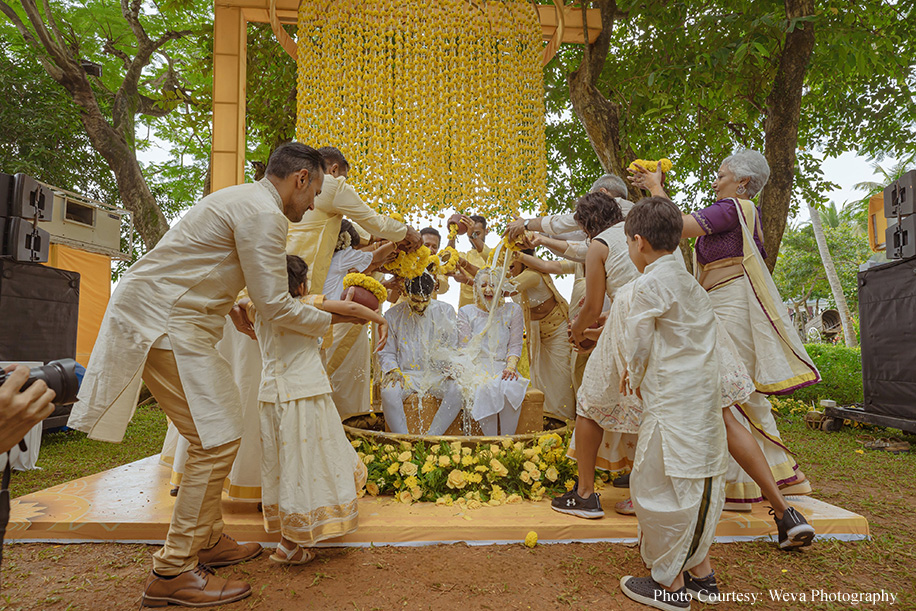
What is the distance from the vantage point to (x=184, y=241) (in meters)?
2.44

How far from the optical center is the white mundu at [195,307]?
235cm

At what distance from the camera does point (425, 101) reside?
524 cm

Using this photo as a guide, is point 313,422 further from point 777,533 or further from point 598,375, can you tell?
point 777,533

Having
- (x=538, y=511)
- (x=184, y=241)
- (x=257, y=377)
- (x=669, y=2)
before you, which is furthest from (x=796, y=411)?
(x=184, y=241)

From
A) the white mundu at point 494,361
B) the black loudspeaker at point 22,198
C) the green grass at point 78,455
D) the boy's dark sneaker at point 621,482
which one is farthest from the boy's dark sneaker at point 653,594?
the black loudspeaker at point 22,198

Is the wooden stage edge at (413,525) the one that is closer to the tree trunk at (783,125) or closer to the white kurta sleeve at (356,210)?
the white kurta sleeve at (356,210)

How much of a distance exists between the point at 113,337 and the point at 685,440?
2328mm

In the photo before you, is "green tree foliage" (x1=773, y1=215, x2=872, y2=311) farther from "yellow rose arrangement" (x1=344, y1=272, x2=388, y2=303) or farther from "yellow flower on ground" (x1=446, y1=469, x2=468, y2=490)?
"yellow rose arrangement" (x1=344, y1=272, x2=388, y2=303)

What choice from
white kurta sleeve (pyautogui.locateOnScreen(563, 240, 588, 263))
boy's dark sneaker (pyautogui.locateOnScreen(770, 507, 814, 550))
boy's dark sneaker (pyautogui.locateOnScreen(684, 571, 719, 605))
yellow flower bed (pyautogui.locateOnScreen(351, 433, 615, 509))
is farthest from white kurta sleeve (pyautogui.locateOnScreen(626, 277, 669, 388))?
white kurta sleeve (pyautogui.locateOnScreen(563, 240, 588, 263))

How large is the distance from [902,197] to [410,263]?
5059 millimetres

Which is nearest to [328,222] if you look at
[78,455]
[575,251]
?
[575,251]

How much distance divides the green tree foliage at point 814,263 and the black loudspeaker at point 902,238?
21.3 m

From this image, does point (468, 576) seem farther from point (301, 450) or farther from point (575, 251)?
point (575, 251)

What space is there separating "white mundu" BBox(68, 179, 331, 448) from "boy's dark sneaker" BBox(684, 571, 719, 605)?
6.49 feet
